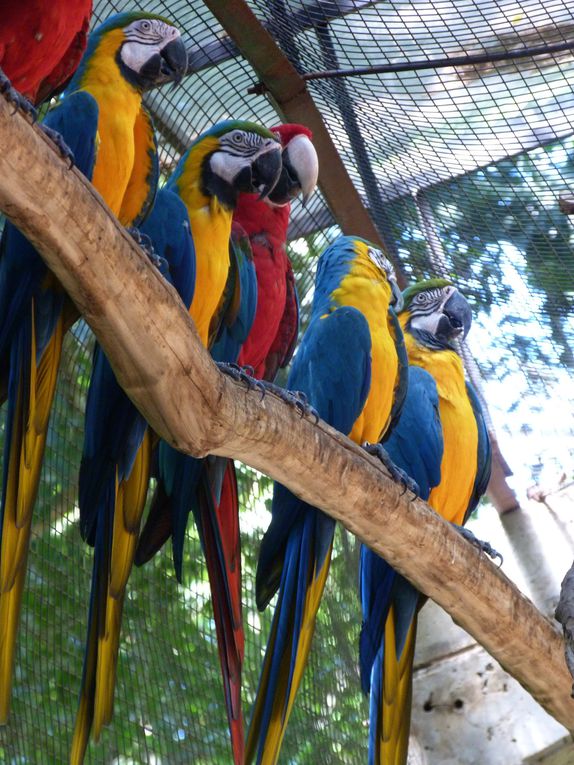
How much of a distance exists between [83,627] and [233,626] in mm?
564

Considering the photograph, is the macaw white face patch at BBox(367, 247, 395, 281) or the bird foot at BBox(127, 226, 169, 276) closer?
the bird foot at BBox(127, 226, 169, 276)

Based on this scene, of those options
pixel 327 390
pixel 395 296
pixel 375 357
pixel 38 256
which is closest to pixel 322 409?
pixel 327 390

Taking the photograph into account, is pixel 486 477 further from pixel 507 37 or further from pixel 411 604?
pixel 507 37

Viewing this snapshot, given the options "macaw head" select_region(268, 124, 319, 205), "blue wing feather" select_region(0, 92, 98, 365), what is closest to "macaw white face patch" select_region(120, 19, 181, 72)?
"blue wing feather" select_region(0, 92, 98, 365)

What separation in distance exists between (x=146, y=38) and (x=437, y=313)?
101cm

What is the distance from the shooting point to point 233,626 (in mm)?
1838

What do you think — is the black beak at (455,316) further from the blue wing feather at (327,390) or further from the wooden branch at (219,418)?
the wooden branch at (219,418)

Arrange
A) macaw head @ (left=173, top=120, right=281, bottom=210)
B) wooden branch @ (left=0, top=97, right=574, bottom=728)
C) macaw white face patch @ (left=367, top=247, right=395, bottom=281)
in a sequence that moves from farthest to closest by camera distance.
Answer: macaw white face patch @ (left=367, top=247, right=395, bottom=281)
macaw head @ (left=173, top=120, right=281, bottom=210)
wooden branch @ (left=0, top=97, right=574, bottom=728)

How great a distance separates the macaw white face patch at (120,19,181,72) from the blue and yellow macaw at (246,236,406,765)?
653 mm

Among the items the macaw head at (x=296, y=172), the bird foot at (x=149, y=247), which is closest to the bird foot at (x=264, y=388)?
the bird foot at (x=149, y=247)

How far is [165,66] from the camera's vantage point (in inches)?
77.8

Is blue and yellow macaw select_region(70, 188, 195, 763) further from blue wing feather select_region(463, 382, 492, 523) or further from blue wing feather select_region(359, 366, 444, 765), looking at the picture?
blue wing feather select_region(463, 382, 492, 523)

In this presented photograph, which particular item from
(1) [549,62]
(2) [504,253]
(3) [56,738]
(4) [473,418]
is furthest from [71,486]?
(1) [549,62]

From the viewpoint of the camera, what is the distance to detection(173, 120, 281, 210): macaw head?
2092mm
